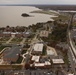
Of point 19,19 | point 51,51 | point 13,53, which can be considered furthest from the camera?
point 19,19

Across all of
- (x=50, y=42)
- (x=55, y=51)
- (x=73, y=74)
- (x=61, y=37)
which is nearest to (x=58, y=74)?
(x=73, y=74)

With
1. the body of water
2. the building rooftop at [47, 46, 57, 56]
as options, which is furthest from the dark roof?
the body of water

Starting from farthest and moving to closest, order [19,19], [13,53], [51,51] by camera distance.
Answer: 1. [19,19]
2. [51,51]
3. [13,53]

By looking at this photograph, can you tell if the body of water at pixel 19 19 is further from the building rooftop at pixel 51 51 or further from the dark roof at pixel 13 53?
the dark roof at pixel 13 53

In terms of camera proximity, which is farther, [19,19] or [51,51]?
[19,19]

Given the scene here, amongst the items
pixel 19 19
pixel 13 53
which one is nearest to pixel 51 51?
pixel 13 53

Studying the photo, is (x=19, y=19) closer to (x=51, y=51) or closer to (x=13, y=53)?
(x=51, y=51)

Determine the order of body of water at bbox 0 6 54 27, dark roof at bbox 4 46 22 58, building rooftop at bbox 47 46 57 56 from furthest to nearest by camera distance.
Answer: body of water at bbox 0 6 54 27 → building rooftop at bbox 47 46 57 56 → dark roof at bbox 4 46 22 58

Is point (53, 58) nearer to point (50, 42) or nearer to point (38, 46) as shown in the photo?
point (38, 46)

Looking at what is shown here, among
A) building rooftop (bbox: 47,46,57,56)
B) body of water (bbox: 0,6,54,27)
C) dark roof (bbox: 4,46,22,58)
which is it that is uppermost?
dark roof (bbox: 4,46,22,58)

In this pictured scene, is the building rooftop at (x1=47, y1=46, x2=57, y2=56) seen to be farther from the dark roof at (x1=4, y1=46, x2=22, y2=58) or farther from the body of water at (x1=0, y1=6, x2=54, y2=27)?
the body of water at (x1=0, y1=6, x2=54, y2=27)

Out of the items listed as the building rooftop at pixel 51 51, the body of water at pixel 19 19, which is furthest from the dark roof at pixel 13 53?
the body of water at pixel 19 19
